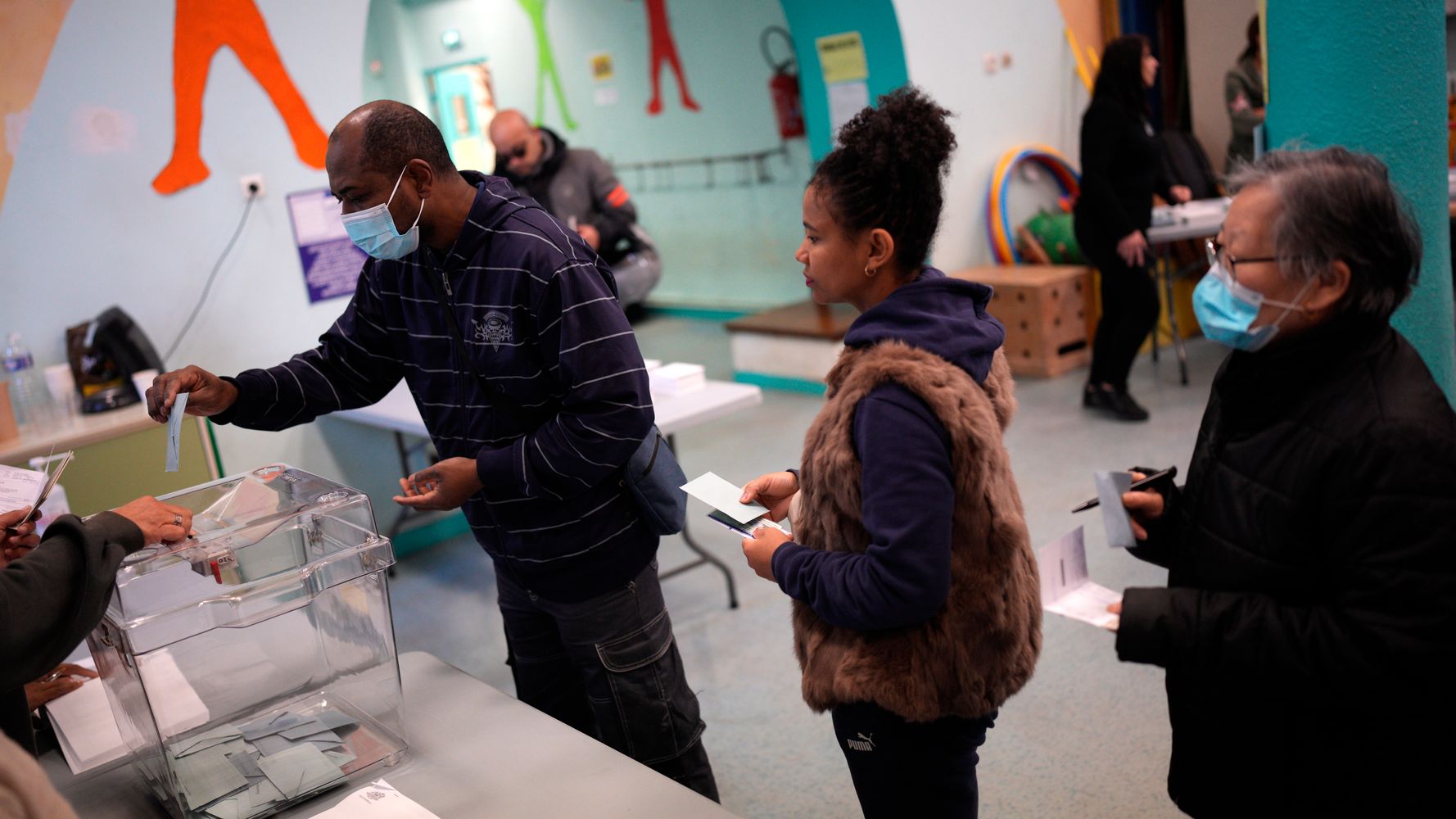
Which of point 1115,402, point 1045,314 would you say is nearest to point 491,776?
point 1115,402

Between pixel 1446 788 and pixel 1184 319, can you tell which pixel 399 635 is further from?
pixel 1184 319

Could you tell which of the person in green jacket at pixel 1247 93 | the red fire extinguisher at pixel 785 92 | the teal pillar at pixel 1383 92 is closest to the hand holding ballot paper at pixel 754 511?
the teal pillar at pixel 1383 92

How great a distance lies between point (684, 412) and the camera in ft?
11.6

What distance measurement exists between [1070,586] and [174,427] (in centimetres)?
146

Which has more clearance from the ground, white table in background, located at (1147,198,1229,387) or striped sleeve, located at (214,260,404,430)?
striped sleeve, located at (214,260,404,430)

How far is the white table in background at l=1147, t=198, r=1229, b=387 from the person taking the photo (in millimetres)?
5117

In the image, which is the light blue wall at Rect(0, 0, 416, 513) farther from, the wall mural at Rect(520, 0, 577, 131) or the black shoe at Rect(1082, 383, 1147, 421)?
the wall mural at Rect(520, 0, 577, 131)

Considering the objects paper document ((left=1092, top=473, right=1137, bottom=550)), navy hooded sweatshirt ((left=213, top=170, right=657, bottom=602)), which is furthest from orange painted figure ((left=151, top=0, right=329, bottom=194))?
paper document ((left=1092, top=473, right=1137, bottom=550))

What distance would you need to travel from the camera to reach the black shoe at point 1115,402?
5.06 metres

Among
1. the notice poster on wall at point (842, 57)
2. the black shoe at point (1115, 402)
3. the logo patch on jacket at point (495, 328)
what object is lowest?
the black shoe at point (1115, 402)

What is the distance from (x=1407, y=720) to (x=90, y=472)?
3.59 meters

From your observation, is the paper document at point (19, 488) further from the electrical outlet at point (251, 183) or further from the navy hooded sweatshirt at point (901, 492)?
the electrical outlet at point (251, 183)

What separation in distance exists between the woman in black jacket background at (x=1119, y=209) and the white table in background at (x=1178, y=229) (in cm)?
15

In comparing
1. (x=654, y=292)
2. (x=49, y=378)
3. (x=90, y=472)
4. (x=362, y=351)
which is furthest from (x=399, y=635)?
(x=654, y=292)
